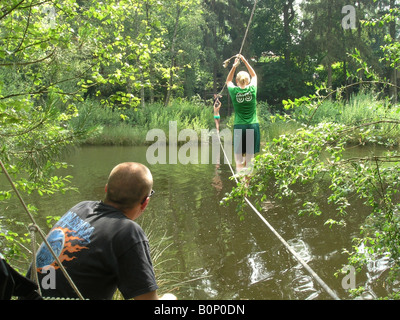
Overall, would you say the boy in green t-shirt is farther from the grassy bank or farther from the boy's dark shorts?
the grassy bank

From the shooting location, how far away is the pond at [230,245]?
11.5ft

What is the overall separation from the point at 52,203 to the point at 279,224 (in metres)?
3.64

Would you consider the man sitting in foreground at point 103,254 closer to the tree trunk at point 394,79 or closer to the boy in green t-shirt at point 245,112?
the tree trunk at point 394,79

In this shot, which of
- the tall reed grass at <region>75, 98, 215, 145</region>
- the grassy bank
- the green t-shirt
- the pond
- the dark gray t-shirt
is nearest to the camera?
the dark gray t-shirt

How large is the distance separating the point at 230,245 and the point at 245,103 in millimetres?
2216

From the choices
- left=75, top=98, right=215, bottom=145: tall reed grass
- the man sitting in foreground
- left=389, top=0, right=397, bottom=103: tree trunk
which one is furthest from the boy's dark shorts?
left=75, top=98, right=215, bottom=145: tall reed grass

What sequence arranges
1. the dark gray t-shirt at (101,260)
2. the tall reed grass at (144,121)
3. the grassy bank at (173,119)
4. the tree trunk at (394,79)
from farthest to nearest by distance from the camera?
the tall reed grass at (144,121)
the grassy bank at (173,119)
the tree trunk at (394,79)
the dark gray t-shirt at (101,260)

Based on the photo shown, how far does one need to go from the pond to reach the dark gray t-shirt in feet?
6.10

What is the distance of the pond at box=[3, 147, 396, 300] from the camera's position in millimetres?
3512

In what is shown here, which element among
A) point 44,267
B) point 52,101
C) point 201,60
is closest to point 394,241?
point 44,267

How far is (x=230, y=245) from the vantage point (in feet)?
14.7

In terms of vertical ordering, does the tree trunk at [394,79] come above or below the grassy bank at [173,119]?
above

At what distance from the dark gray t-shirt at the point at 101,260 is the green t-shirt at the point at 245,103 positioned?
4.26m

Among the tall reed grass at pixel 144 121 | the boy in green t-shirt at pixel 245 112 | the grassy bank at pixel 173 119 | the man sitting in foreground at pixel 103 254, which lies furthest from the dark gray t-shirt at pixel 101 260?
the tall reed grass at pixel 144 121
